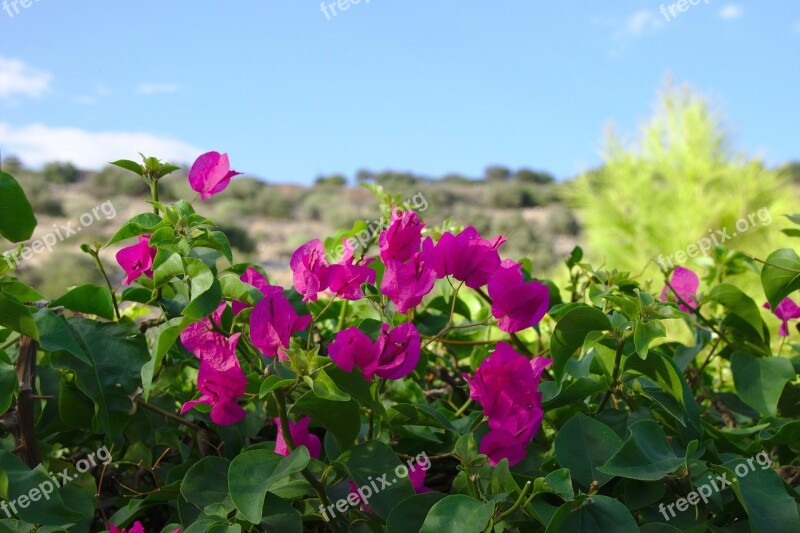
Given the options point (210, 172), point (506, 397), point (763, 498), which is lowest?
point (763, 498)

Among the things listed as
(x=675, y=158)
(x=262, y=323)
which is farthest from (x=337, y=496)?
(x=675, y=158)

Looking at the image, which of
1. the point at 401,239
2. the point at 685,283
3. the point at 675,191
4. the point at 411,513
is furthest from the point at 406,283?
the point at 675,191

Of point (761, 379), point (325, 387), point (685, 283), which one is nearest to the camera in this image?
point (325, 387)

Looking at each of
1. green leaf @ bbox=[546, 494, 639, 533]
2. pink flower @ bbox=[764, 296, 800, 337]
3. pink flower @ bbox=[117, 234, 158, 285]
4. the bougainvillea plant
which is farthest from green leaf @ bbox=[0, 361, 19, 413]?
pink flower @ bbox=[764, 296, 800, 337]

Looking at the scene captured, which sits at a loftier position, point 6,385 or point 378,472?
point 6,385

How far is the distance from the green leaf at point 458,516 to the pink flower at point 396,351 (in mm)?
73

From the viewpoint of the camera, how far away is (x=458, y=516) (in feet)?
1.30

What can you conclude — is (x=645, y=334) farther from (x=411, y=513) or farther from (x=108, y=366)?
(x=108, y=366)

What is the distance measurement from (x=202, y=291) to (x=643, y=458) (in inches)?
10.2

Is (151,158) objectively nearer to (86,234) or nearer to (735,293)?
(735,293)

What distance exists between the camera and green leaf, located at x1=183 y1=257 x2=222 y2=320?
413mm

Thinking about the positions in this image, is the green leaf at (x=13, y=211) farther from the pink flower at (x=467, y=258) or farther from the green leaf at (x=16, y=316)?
the pink flower at (x=467, y=258)

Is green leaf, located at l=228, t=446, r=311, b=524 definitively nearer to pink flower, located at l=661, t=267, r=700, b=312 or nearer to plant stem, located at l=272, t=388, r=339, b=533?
plant stem, located at l=272, t=388, r=339, b=533

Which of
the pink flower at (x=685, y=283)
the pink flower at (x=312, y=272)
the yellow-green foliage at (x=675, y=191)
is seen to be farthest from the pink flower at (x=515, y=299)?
the yellow-green foliage at (x=675, y=191)
